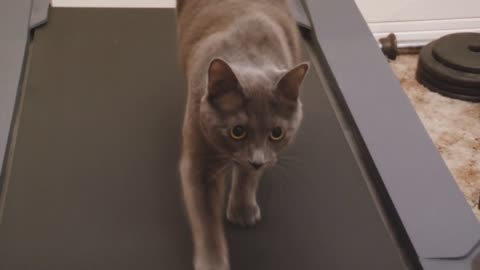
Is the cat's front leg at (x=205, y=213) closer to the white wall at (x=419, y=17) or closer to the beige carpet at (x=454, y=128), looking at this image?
the beige carpet at (x=454, y=128)

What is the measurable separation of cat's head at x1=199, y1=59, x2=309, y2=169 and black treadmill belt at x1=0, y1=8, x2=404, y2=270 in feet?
1.07

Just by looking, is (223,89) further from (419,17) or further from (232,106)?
(419,17)

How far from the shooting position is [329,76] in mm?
2215

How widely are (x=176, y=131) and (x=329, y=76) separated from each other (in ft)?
1.81

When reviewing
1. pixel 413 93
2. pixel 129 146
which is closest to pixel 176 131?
pixel 129 146

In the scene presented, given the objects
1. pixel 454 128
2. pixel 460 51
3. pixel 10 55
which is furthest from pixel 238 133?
A: pixel 460 51

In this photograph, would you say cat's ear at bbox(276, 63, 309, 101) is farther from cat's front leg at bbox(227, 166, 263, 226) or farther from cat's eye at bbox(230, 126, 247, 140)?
cat's front leg at bbox(227, 166, 263, 226)

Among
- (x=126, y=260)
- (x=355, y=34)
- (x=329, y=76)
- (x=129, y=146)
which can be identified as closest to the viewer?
(x=126, y=260)

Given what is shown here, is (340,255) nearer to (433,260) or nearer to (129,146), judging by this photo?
(433,260)

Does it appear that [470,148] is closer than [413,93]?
Yes

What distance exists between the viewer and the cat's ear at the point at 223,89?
1.34 m

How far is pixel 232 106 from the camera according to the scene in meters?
1.37

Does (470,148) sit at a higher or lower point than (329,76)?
lower

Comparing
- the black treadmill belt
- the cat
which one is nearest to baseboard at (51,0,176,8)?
the black treadmill belt
